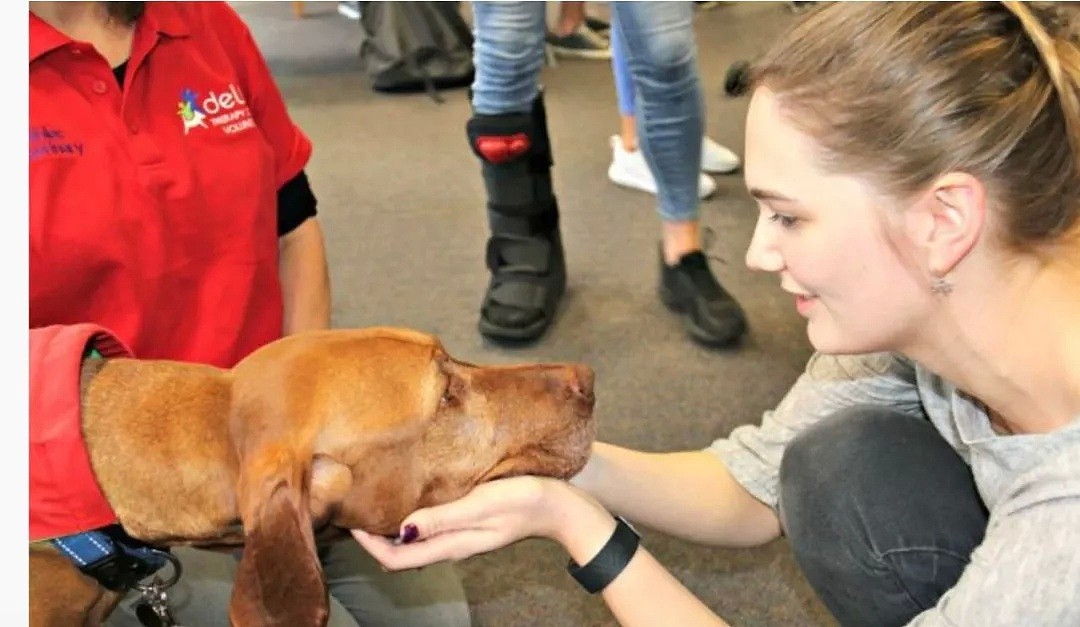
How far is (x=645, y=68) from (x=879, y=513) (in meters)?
1.53

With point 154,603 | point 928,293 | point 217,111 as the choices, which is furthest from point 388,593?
point 928,293

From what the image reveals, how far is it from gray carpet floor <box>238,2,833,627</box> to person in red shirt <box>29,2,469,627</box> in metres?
0.52

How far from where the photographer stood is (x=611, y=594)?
1.41 m

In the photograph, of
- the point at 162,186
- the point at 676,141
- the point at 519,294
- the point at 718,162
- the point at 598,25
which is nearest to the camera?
the point at 162,186

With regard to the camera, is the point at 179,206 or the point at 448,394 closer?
the point at 448,394

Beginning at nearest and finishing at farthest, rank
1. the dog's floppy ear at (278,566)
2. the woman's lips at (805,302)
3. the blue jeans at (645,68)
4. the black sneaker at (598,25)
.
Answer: the dog's floppy ear at (278,566), the woman's lips at (805,302), the blue jeans at (645,68), the black sneaker at (598,25)

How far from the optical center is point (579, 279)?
346 centimetres

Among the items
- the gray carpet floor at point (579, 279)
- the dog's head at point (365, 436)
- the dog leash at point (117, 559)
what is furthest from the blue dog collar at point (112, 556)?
the gray carpet floor at point (579, 279)

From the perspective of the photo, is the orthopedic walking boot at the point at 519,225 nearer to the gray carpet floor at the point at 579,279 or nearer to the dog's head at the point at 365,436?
the gray carpet floor at the point at 579,279

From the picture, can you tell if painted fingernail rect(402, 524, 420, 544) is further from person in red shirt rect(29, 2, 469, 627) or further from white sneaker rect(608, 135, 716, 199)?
white sneaker rect(608, 135, 716, 199)

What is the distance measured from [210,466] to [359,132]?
3.73m

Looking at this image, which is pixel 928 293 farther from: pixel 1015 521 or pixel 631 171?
pixel 631 171

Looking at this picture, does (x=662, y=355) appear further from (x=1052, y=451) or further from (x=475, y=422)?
(x=1052, y=451)

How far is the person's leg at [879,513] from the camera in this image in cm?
149
